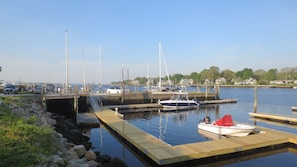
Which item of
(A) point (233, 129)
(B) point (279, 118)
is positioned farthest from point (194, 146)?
(B) point (279, 118)

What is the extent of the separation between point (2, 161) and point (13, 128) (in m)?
3.91

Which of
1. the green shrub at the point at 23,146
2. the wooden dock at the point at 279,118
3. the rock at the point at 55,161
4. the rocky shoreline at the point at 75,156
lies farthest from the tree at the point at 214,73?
the rock at the point at 55,161

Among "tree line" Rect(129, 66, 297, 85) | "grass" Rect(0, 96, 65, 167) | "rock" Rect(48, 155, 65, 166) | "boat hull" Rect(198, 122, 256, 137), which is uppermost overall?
"tree line" Rect(129, 66, 297, 85)

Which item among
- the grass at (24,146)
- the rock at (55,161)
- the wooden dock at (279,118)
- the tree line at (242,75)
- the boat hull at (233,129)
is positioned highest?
the tree line at (242,75)

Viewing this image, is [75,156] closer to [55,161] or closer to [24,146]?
[24,146]

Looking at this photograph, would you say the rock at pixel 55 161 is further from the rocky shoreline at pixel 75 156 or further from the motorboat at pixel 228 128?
the motorboat at pixel 228 128

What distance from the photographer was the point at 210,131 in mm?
20688

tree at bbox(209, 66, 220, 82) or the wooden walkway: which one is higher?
tree at bbox(209, 66, 220, 82)

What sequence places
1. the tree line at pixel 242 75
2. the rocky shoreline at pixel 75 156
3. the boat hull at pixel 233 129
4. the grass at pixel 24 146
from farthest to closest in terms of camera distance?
the tree line at pixel 242 75 → the boat hull at pixel 233 129 → the rocky shoreline at pixel 75 156 → the grass at pixel 24 146

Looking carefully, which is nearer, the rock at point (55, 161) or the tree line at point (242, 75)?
the rock at point (55, 161)

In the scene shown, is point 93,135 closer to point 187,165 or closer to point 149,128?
point 149,128

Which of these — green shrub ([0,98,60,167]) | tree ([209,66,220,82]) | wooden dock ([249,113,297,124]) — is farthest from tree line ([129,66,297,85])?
green shrub ([0,98,60,167])

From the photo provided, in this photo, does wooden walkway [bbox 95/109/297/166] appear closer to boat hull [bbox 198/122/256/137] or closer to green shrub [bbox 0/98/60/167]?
boat hull [bbox 198/122/256/137]

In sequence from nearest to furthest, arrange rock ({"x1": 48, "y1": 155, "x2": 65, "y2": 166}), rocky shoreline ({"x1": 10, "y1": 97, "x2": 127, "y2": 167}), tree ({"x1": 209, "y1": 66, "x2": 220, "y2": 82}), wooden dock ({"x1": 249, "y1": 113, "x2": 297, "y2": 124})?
rock ({"x1": 48, "y1": 155, "x2": 65, "y2": 166}) → rocky shoreline ({"x1": 10, "y1": 97, "x2": 127, "y2": 167}) → wooden dock ({"x1": 249, "y1": 113, "x2": 297, "y2": 124}) → tree ({"x1": 209, "y1": 66, "x2": 220, "y2": 82})
